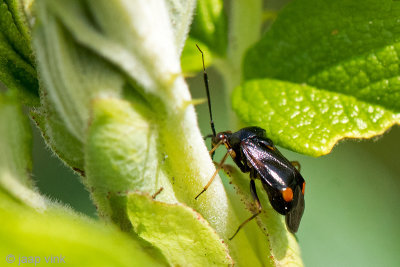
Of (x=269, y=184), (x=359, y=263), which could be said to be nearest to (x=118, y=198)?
(x=269, y=184)

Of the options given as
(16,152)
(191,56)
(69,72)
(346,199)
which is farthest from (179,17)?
(346,199)

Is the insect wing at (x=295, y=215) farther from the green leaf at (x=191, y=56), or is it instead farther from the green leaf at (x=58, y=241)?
the green leaf at (x=58, y=241)

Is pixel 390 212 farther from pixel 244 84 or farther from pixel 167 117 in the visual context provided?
pixel 167 117

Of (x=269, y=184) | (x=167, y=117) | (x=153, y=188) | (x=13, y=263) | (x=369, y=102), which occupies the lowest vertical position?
(x=269, y=184)

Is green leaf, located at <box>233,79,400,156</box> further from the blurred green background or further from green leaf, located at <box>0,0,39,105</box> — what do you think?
the blurred green background

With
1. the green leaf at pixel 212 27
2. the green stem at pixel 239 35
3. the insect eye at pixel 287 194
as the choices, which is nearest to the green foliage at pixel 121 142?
the insect eye at pixel 287 194
